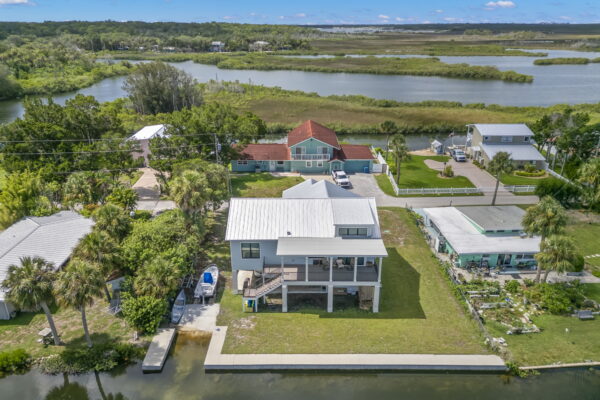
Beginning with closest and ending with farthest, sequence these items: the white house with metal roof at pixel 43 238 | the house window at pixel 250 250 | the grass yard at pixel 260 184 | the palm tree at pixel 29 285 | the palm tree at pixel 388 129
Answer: the palm tree at pixel 29 285 < the house window at pixel 250 250 < the white house with metal roof at pixel 43 238 < the grass yard at pixel 260 184 < the palm tree at pixel 388 129

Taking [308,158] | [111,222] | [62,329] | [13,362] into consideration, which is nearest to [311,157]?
[308,158]

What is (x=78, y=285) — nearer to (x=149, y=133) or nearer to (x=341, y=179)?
(x=341, y=179)

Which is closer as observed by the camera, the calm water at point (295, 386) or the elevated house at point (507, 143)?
the calm water at point (295, 386)

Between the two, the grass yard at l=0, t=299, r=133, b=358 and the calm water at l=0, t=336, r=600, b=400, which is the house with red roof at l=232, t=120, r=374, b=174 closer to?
the grass yard at l=0, t=299, r=133, b=358

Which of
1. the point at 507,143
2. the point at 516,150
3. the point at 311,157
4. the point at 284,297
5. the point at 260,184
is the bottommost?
the point at 260,184

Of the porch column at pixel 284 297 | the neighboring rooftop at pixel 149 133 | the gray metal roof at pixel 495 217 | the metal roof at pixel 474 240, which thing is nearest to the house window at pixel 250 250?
the porch column at pixel 284 297

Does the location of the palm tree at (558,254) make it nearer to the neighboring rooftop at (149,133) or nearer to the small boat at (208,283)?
the small boat at (208,283)

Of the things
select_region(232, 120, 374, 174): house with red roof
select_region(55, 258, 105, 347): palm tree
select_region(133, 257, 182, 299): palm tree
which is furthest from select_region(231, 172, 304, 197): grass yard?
select_region(55, 258, 105, 347): palm tree
